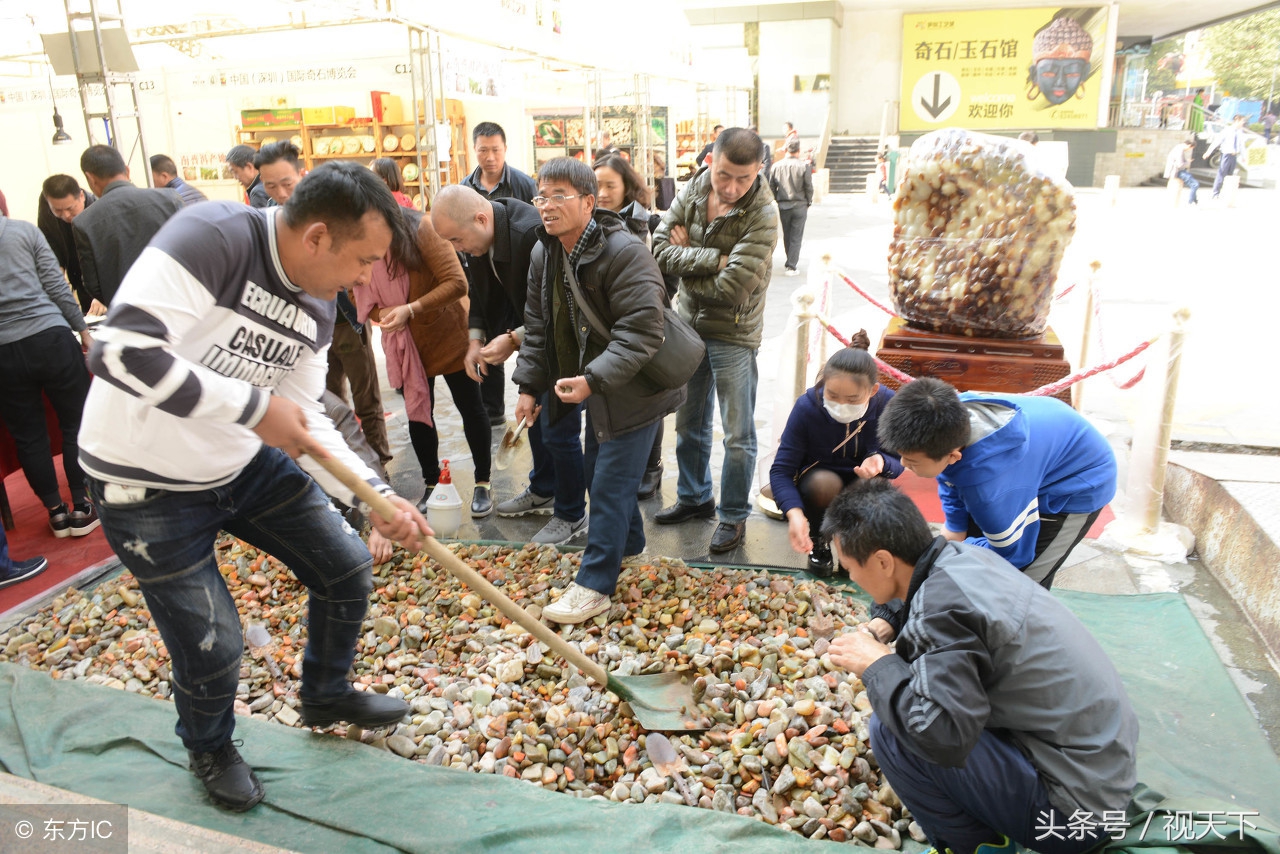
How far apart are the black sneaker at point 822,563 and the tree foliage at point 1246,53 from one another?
40178 mm

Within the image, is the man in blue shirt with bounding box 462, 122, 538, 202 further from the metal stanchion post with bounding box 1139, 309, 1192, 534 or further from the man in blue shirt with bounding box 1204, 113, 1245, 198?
the man in blue shirt with bounding box 1204, 113, 1245, 198

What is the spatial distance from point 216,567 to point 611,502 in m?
1.35

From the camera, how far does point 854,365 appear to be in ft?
9.75

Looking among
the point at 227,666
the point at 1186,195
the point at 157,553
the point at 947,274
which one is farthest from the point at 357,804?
the point at 1186,195

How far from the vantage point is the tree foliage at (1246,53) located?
33.6 meters

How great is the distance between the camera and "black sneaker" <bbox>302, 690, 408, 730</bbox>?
7.84 ft

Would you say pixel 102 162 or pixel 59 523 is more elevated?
pixel 102 162

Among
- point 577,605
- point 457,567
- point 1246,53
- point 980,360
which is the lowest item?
point 577,605

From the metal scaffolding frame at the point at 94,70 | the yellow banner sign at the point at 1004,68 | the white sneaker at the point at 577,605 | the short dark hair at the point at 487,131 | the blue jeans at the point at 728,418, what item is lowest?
the white sneaker at the point at 577,605

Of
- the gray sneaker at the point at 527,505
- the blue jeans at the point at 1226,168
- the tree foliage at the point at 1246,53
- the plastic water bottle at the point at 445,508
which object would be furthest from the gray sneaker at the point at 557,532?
the tree foliage at the point at 1246,53

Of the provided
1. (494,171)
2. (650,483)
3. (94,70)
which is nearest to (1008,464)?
(650,483)

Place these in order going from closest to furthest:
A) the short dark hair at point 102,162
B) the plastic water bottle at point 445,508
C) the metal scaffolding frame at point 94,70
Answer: the plastic water bottle at point 445,508 → the short dark hair at point 102,162 → the metal scaffolding frame at point 94,70

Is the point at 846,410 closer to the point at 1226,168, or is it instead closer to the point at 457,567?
the point at 457,567

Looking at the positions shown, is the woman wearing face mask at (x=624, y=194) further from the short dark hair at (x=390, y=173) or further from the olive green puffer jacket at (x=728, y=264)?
the short dark hair at (x=390, y=173)
